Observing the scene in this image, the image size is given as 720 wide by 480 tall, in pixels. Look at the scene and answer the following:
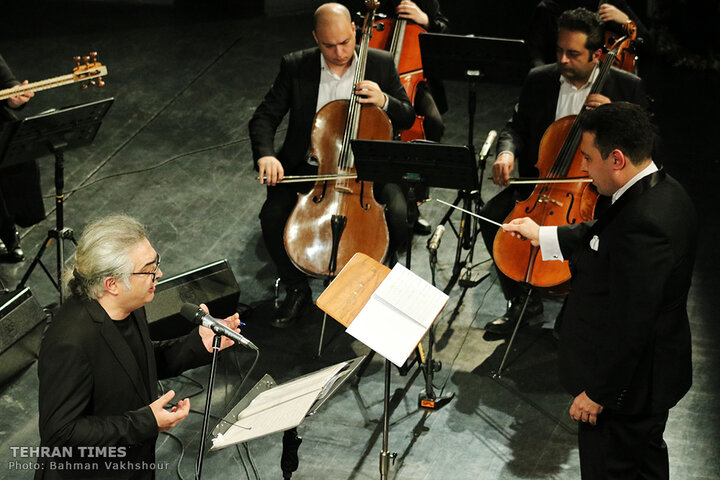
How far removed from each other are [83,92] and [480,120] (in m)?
3.43

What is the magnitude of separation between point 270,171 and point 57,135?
3.63 ft

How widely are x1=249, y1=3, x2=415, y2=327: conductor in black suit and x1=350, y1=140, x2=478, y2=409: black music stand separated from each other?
74 cm

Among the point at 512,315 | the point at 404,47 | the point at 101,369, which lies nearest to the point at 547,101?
the point at 404,47

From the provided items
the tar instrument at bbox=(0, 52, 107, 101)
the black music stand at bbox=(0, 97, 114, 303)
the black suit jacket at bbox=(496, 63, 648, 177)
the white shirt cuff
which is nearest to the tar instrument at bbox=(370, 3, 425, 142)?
the black suit jacket at bbox=(496, 63, 648, 177)

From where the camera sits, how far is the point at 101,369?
9.00 feet

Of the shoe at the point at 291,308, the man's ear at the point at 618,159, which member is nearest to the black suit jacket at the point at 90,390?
the man's ear at the point at 618,159

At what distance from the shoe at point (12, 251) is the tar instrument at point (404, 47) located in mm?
2521

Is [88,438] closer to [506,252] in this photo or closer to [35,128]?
[35,128]

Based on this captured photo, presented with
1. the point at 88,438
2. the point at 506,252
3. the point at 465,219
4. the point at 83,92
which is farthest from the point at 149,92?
the point at 88,438

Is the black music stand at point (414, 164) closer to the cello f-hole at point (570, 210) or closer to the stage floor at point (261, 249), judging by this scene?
the cello f-hole at point (570, 210)

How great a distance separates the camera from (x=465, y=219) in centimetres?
501

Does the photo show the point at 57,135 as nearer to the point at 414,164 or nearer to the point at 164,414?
the point at 414,164

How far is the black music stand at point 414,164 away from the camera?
150 inches

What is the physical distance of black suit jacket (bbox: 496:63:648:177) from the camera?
4594mm
